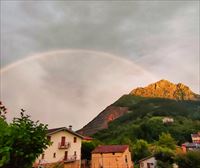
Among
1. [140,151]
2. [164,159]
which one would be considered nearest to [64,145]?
[164,159]

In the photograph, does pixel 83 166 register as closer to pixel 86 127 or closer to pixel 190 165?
pixel 190 165

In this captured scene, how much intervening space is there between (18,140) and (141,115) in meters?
145

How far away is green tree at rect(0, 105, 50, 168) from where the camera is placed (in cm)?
935

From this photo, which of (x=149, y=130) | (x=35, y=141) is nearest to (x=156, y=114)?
(x=149, y=130)

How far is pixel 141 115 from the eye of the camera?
15025cm

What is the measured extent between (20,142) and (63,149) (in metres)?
32.9

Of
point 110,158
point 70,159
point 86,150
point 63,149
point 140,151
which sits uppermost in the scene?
point 140,151

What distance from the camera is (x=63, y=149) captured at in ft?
135

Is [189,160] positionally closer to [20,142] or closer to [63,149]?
[63,149]

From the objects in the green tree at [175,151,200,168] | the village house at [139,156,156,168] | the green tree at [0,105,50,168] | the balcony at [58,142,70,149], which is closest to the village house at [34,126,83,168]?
the balcony at [58,142,70,149]

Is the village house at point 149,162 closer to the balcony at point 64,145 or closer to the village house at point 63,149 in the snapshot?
the village house at point 63,149

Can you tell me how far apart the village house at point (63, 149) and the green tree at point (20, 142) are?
29.7 metres

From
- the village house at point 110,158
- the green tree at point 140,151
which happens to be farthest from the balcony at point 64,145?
the green tree at point 140,151

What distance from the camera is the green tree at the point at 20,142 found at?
9.35 metres
